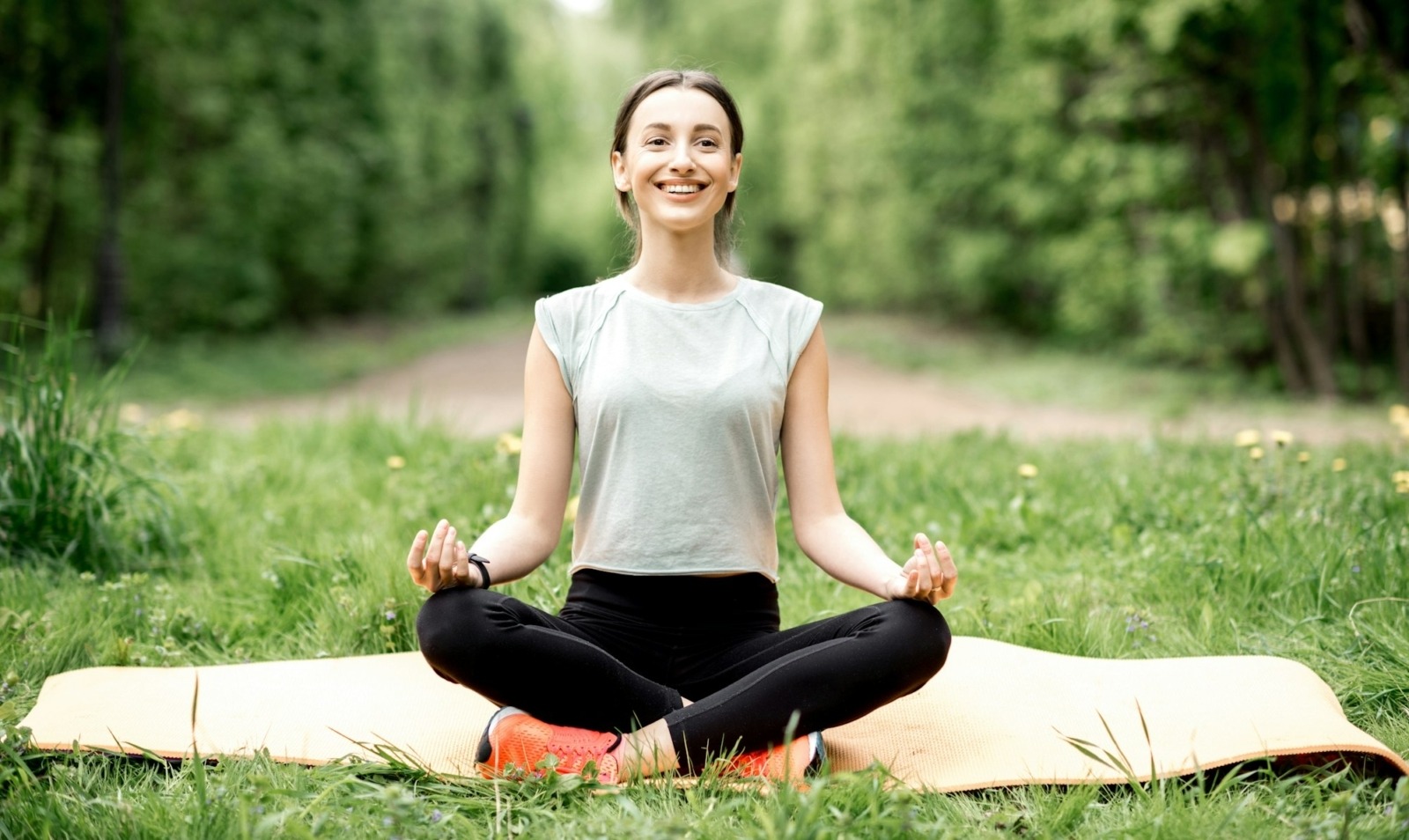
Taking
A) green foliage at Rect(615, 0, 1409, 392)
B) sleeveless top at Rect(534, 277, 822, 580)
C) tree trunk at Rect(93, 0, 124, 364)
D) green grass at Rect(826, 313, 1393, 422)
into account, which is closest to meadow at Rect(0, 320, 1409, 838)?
sleeveless top at Rect(534, 277, 822, 580)

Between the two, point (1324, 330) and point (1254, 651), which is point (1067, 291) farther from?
point (1254, 651)

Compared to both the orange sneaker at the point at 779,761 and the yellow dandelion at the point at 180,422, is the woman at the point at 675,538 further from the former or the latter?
the yellow dandelion at the point at 180,422

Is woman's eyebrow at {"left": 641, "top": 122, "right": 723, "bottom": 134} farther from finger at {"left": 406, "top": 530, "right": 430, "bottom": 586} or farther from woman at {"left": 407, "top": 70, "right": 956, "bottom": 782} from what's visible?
finger at {"left": 406, "top": 530, "right": 430, "bottom": 586}

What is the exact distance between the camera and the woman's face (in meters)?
2.23

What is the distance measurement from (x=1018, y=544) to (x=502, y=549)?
2061 millimetres

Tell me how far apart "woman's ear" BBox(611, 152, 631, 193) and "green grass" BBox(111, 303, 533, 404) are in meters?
5.65

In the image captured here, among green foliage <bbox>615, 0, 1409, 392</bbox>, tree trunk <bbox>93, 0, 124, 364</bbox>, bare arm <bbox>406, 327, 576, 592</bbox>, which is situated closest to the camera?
bare arm <bbox>406, 327, 576, 592</bbox>

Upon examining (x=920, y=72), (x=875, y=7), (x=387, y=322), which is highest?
(x=875, y=7)

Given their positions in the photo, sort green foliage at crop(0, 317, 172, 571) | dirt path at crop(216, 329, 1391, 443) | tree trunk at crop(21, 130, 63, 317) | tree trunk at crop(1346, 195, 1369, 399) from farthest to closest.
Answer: tree trunk at crop(21, 130, 63, 317) → tree trunk at crop(1346, 195, 1369, 399) → dirt path at crop(216, 329, 1391, 443) → green foliage at crop(0, 317, 172, 571)

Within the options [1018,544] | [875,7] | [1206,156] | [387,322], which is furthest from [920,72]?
[1018,544]

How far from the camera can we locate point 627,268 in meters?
2.55

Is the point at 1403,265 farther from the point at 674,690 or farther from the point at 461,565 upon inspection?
the point at 461,565

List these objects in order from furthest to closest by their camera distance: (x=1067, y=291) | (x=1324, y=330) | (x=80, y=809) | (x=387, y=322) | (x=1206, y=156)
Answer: (x=387, y=322) → (x=1067, y=291) → (x=1206, y=156) → (x=1324, y=330) → (x=80, y=809)

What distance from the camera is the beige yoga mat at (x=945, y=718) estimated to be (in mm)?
2059
